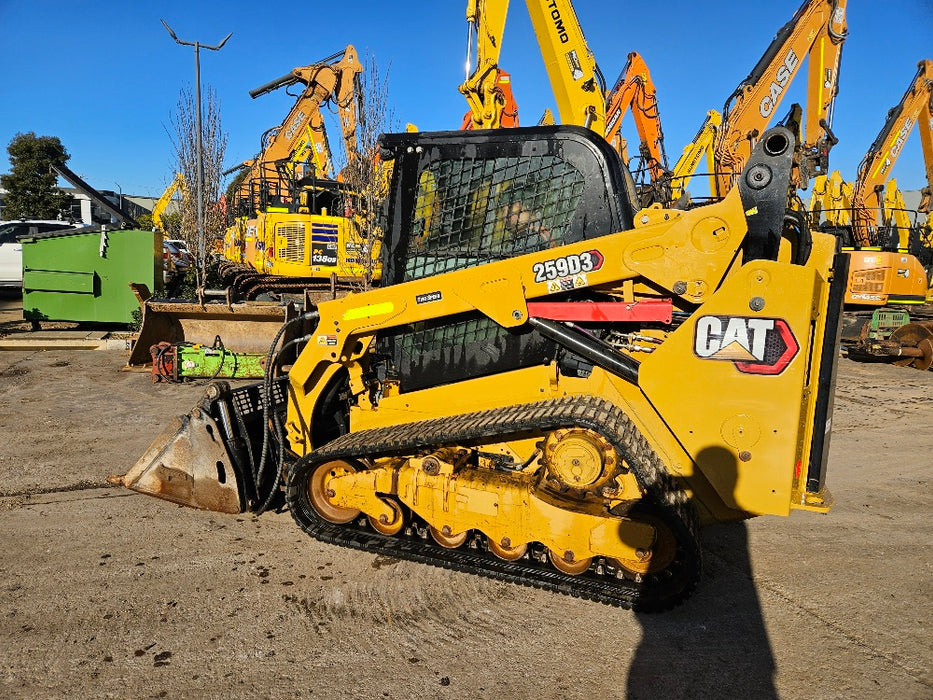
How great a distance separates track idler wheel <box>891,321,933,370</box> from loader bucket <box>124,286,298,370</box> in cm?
1009

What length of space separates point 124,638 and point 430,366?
1987 mm

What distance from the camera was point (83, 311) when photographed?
433 inches

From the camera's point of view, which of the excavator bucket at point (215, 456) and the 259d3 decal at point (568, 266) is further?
the excavator bucket at point (215, 456)

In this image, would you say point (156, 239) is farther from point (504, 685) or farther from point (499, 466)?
point (504, 685)

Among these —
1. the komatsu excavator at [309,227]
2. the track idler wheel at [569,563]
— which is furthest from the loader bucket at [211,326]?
the track idler wheel at [569,563]

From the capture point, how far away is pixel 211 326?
27.9 ft

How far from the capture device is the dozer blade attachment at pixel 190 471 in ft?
12.3

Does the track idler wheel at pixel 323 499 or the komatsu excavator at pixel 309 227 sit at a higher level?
the komatsu excavator at pixel 309 227

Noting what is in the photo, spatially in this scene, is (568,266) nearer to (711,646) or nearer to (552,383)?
(552,383)

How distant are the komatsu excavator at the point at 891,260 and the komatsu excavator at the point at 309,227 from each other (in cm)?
808

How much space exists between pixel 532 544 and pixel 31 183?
114 feet

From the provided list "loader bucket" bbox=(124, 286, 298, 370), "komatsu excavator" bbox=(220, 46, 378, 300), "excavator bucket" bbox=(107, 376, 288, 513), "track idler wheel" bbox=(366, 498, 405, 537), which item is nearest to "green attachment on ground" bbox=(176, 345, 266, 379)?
"loader bucket" bbox=(124, 286, 298, 370)

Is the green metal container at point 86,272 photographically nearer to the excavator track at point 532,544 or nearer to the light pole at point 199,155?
the light pole at point 199,155

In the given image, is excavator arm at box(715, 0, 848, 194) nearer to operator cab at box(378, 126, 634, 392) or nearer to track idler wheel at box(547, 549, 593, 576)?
operator cab at box(378, 126, 634, 392)
